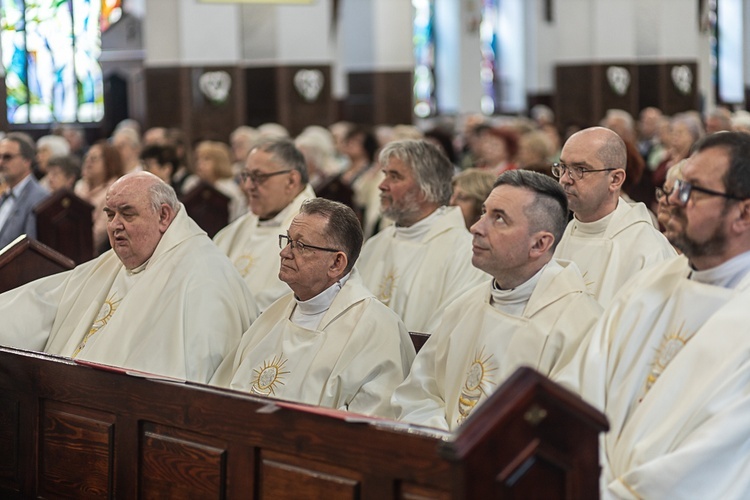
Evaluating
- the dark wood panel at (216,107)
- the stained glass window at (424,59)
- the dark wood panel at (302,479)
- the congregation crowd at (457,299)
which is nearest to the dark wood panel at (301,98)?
the dark wood panel at (216,107)

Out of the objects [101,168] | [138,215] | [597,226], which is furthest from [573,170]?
[101,168]

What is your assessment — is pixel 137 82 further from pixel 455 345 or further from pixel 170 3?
pixel 455 345

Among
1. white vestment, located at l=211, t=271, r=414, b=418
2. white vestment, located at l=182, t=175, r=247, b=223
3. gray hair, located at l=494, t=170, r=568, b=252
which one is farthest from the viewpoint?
white vestment, located at l=182, t=175, r=247, b=223

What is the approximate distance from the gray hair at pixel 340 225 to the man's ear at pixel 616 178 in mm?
1337

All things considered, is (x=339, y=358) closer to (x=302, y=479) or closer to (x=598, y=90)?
(x=302, y=479)

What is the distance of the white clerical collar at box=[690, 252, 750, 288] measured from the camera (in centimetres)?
348

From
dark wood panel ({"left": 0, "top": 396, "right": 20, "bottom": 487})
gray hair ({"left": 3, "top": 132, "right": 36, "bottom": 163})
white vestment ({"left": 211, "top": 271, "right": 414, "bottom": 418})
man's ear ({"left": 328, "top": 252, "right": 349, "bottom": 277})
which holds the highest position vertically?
gray hair ({"left": 3, "top": 132, "right": 36, "bottom": 163})

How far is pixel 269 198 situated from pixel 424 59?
18099 mm

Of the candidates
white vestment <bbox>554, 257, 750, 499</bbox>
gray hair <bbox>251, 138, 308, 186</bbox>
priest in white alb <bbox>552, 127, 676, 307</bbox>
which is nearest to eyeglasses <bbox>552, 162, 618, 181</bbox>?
A: priest in white alb <bbox>552, 127, 676, 307</bbox>

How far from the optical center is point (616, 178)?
17.2ft

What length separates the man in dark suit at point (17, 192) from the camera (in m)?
8.57

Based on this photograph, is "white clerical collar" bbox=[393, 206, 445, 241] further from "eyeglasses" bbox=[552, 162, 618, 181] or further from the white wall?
the white wall

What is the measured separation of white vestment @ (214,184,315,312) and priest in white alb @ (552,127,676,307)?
1.83 m

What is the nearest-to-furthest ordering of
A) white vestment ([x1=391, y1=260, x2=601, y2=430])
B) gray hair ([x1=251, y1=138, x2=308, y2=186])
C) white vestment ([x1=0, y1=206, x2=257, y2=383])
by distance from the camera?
1. white vestment ([x1=391, y1=260, x2=601, y2=430])
2. white vestment ([x1=0, y1=206, x2=257, y2=383])
3. gray hair ([x1=251, y1=138, x2=308, y2=186])
